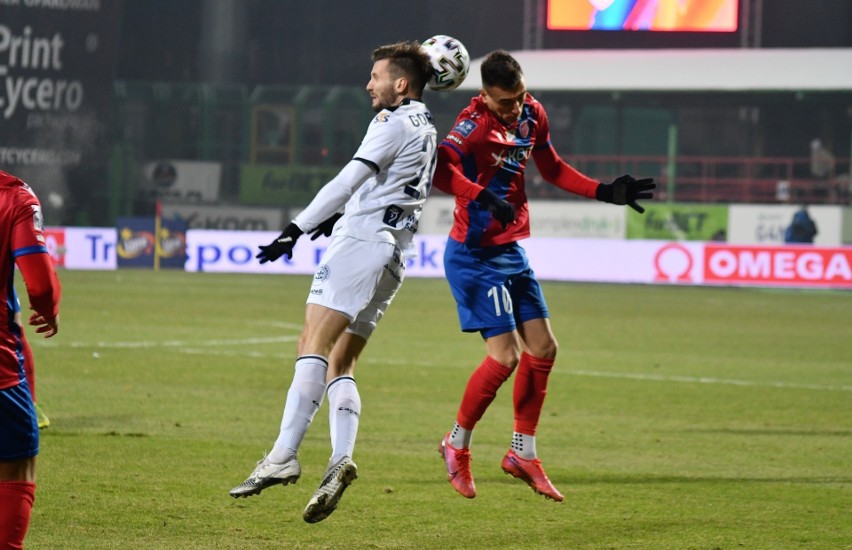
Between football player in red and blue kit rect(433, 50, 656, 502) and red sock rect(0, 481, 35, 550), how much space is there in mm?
2880

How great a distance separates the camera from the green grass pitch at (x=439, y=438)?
695 cm

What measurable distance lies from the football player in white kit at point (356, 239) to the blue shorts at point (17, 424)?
1.17 meters

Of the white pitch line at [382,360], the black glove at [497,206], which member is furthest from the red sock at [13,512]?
the white pitch line at [382,360]

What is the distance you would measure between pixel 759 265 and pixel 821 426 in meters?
18.4

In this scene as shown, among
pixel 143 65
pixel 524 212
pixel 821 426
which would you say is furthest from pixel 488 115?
pixel 143 65

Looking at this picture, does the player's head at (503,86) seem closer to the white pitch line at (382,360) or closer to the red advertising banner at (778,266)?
the white pitch line at (382,360)

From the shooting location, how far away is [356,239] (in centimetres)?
629

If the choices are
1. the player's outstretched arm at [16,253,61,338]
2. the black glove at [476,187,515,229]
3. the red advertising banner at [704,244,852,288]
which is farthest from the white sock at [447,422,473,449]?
the red advertising banner at [704,244,852,288]

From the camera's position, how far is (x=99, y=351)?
50.3 ft

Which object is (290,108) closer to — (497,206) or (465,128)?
(465,128)

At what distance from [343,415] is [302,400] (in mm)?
246

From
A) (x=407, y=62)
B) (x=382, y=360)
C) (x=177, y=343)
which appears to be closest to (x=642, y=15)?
A: (x=177, y=343)

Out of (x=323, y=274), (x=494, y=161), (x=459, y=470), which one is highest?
(x=494, y=161)

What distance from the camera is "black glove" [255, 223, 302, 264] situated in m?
5.74
